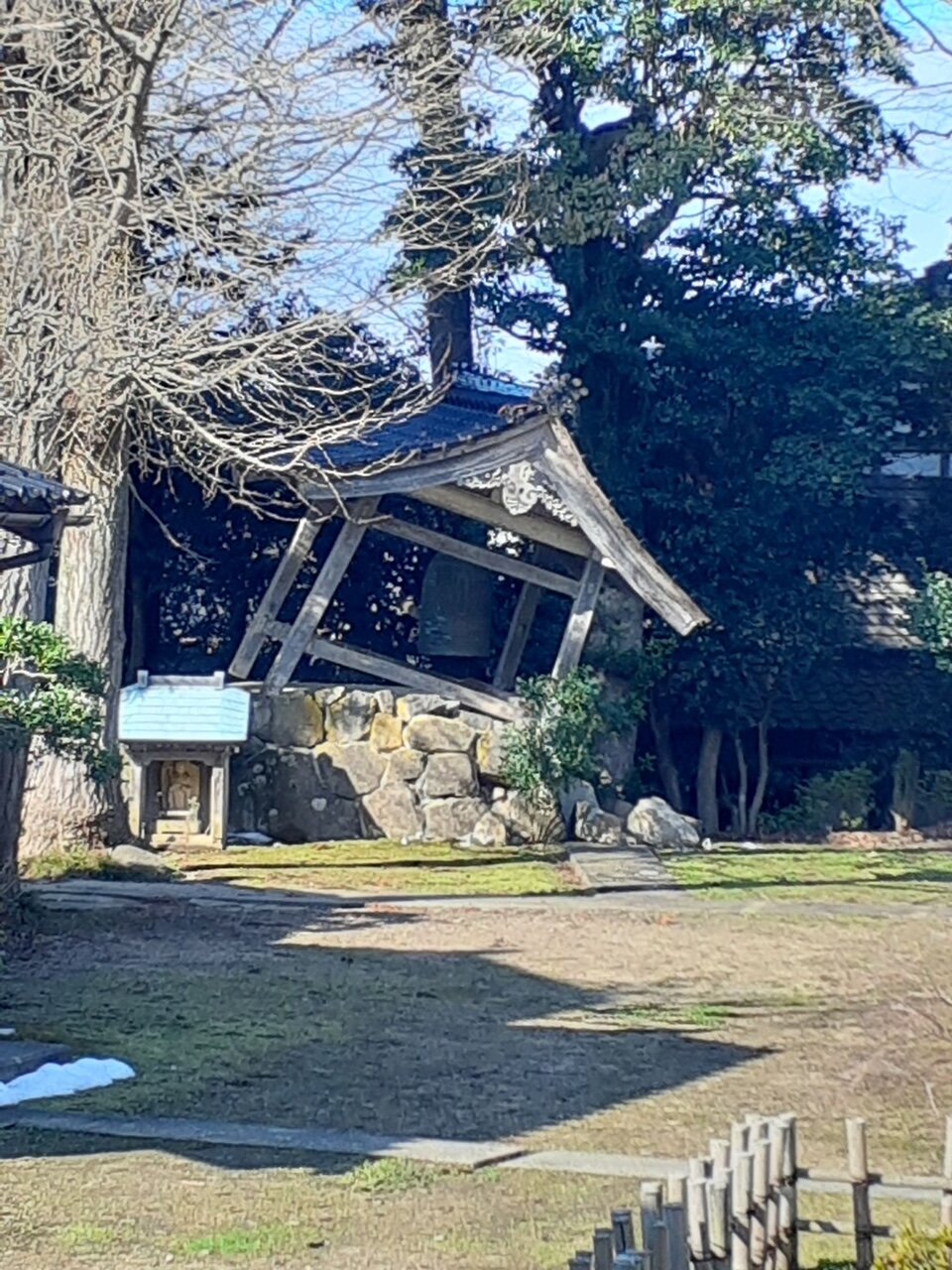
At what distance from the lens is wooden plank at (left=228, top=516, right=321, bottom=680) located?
17.7 meters

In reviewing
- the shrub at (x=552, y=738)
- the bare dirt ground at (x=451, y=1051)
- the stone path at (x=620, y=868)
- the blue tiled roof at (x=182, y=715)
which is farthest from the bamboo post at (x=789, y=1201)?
the shrub at (x=552, y=738)

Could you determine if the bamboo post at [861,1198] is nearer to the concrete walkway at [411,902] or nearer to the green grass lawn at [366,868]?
the concrete walkway at [411,902]

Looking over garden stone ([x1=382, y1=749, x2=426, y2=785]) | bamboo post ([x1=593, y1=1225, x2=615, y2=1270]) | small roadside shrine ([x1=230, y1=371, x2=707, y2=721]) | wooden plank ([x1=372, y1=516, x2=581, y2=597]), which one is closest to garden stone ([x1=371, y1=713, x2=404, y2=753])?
garden stone ([x1=382, y1=749, x2=426, y2=785])

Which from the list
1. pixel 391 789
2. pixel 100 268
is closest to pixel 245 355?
pixel 100 268

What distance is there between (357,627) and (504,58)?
22.4 ft

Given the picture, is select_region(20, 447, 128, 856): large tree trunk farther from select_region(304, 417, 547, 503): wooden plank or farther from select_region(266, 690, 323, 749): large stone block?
select_region(266, 690, 323, 749): large stone block

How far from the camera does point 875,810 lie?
22672 millimetres

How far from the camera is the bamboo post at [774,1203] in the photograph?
469cm

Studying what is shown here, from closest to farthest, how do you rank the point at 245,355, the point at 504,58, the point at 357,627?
the point at 245,355 → the point at 504,58 → the point at 357,627

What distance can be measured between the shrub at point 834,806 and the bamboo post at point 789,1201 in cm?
1720

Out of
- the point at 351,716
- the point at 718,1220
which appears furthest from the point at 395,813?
the point at 718,1220

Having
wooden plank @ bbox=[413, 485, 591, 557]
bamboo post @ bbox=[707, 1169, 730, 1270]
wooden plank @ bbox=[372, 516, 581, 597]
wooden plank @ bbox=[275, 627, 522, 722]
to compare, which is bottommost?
bamboo post @ bbox=[707, 1169, 730, 1270]

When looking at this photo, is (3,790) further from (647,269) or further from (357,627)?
(647,269)

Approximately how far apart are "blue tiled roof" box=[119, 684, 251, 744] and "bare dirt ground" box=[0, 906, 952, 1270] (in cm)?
374
